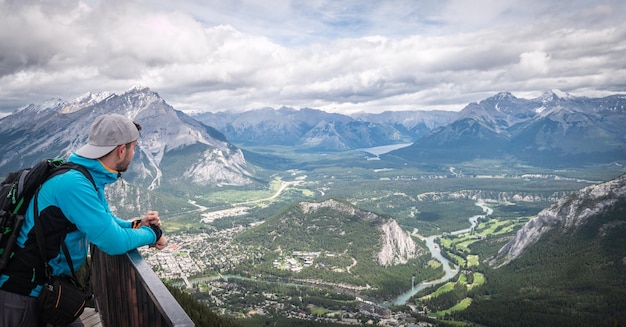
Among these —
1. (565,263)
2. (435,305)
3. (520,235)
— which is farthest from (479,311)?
(520,235)

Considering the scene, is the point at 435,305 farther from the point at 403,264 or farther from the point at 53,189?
the point at 53,189

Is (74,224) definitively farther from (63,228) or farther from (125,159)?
(125,159)

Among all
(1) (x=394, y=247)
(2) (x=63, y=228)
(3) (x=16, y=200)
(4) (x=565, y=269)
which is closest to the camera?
(3) (x=16, y=200)

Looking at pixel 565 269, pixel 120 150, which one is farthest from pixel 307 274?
pixel 120 150

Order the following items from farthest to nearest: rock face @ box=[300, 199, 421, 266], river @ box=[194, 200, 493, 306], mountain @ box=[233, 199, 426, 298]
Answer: rock face @ box=[300, 199, 421, 266] < mountain @ box=[233, 199, 426, 298] < river @ box=[194, 200, 493, 306]

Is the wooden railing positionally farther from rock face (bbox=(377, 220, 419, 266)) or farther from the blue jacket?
rock face (bbox=(377, 220, 419, 266))

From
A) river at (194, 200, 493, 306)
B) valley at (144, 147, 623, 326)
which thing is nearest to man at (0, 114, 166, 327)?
valley at (144, 147, 623, 326)
